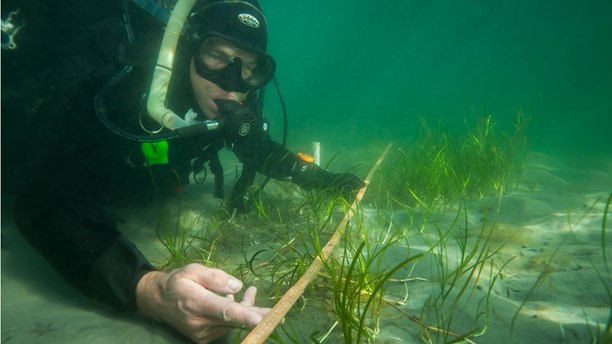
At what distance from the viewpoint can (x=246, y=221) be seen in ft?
11.0

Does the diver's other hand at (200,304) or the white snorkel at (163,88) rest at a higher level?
the white snorkel at (163,88)

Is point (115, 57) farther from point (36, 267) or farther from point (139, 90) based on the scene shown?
point (36, 267)

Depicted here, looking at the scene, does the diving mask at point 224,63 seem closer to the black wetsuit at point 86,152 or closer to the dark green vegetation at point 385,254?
the black wetsuit at point 86,152

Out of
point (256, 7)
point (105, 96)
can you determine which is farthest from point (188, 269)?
point (256, 7)

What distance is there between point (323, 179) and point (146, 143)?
2.16 meters

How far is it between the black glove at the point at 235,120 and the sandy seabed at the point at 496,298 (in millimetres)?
1328

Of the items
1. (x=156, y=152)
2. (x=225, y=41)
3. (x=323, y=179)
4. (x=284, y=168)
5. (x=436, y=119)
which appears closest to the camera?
(x=156, y=152)

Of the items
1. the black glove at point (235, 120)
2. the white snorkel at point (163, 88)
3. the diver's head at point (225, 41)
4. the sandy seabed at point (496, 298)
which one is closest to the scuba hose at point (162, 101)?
the white snorkel at point (163, 88)

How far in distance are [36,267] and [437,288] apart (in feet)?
10.1

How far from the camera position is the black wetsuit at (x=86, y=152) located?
1.82m

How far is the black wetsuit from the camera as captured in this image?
71.5 inches

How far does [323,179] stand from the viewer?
4008 mm

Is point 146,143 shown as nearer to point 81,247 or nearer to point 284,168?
point 81,247

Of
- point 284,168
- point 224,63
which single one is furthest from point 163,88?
point 284,168
